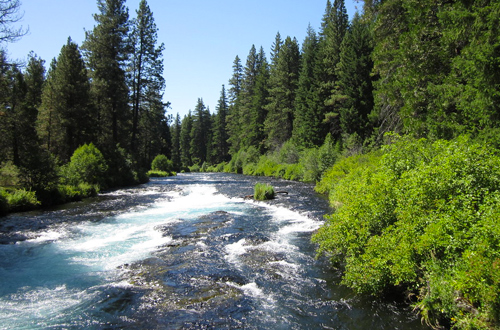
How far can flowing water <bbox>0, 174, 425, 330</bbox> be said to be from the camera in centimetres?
568

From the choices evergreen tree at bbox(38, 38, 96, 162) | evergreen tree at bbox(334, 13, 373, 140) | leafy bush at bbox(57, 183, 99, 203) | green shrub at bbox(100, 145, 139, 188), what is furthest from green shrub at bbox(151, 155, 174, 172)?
evergreen tree at bbox(334, 13, 373, 140)

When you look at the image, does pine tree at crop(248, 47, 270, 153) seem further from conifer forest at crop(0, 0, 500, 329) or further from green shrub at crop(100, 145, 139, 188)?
green shrub at crop(100, 145, 139, 188)

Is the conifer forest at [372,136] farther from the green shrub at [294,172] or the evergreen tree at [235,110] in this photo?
the evergreen tree at [235,110]

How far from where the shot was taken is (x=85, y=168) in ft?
77.7

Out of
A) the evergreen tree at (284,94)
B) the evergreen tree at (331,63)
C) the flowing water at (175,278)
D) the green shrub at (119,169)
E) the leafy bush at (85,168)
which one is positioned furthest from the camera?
the evergreen tree at (284,94)

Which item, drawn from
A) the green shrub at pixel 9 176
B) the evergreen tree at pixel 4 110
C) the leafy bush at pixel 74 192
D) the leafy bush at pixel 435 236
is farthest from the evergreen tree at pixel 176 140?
the leafy bush at pixel 435 236

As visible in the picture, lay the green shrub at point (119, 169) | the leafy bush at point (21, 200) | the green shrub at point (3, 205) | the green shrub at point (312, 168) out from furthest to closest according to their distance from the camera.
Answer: the green shrub at point (312, 168) → the green shrub at point (119, 169) → the leafy bush at point (21, 200) → the green shrub at point (3, 205)

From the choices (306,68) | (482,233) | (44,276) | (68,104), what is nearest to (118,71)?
(68,104)

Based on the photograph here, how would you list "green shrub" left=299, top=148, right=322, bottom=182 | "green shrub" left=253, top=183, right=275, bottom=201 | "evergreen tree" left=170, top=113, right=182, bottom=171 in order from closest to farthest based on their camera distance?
"green shrub" left=253, top=183, right=275, bottom=201 → "green shrub" left=299, top=148, right=322, bottom=182 → "evergreen tree" left=170, top=113, right=182, bottom=171

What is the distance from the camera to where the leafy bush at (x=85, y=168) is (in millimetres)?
22344

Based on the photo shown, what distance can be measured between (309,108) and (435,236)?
121ft

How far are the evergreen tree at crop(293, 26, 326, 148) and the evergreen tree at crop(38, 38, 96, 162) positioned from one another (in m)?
25.1

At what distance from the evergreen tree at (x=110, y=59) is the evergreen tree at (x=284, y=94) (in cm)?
2427

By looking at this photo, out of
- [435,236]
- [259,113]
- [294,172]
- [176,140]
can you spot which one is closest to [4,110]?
[435,236]
